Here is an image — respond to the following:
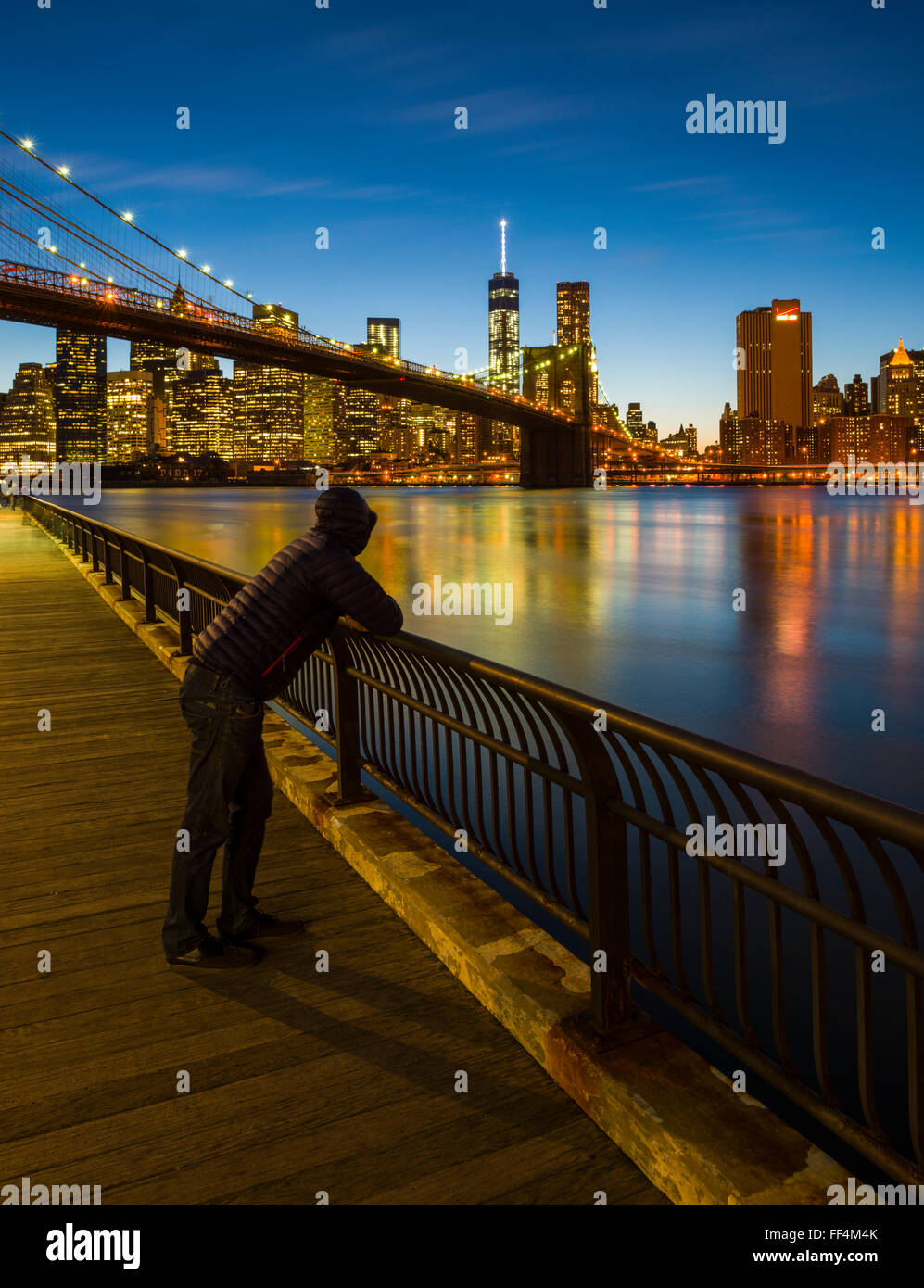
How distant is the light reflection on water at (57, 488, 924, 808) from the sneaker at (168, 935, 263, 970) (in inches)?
255

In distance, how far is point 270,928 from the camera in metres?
3.46

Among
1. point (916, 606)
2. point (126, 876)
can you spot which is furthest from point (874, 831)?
point (916, 606)

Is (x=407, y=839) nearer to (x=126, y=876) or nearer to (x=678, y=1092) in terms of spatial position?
(x=126, y=876)

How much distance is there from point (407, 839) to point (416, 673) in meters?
0.70

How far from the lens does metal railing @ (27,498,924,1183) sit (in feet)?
6.34

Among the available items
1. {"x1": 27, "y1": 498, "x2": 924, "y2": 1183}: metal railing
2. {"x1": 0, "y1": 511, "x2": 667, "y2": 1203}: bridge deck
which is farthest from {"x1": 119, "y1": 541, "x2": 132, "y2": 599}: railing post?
{"x1": 0, "y1": 511, "x2": 667, "y2": 1203}: bridge deck

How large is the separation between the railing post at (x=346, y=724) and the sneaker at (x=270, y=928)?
3.38 feet

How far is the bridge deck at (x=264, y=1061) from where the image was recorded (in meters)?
2.29

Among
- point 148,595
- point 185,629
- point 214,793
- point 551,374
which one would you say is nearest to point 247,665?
point 214,793

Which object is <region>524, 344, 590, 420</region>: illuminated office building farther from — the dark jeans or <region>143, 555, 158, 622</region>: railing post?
the dark jeans

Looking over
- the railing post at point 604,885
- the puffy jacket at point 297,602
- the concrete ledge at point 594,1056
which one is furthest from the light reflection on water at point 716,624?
the puffy jacket at point 297,602

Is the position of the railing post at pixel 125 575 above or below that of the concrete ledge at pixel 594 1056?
above

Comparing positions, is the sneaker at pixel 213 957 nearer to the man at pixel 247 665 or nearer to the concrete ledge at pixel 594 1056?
the man at pixel 247 665
